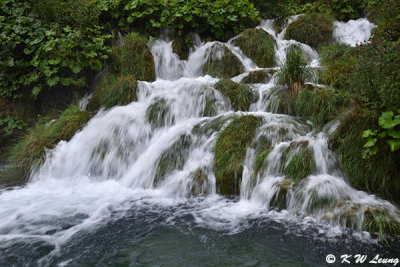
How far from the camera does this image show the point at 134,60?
7832 millimetres

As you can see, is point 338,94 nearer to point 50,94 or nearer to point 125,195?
point 125,195

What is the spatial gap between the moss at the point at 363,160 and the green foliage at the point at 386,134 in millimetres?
126

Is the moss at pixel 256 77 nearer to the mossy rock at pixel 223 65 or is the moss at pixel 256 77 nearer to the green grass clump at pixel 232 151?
the mossy rock at pixel 223 65

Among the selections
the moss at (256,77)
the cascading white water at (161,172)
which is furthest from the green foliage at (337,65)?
the moss at (256,77)

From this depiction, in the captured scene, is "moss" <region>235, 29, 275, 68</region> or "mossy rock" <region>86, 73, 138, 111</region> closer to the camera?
"mossy rock" <region>86, 73, 138, 111</region>

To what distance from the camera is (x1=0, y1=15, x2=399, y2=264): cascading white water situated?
3.73m

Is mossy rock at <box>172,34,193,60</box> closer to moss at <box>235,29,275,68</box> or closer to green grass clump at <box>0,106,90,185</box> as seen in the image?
moss at <box>235,29,275,68</box>

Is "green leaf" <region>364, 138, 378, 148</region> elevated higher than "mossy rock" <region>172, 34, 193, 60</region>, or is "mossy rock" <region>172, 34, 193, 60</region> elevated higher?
"mossy rock" <region>172, 34, 193, 60</region>

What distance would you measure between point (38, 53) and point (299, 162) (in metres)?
6.48

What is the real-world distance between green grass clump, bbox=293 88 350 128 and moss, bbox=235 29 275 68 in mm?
3253

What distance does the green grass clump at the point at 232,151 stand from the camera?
14.5 ft

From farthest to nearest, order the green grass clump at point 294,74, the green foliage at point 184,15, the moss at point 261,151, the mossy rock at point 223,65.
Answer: the green foliage at point 184,15 < the mossy rock at point 223,65 < the green grass clump at point 294,74 < the moss at point 261,151

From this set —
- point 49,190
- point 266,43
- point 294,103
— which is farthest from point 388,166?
point 266,43
